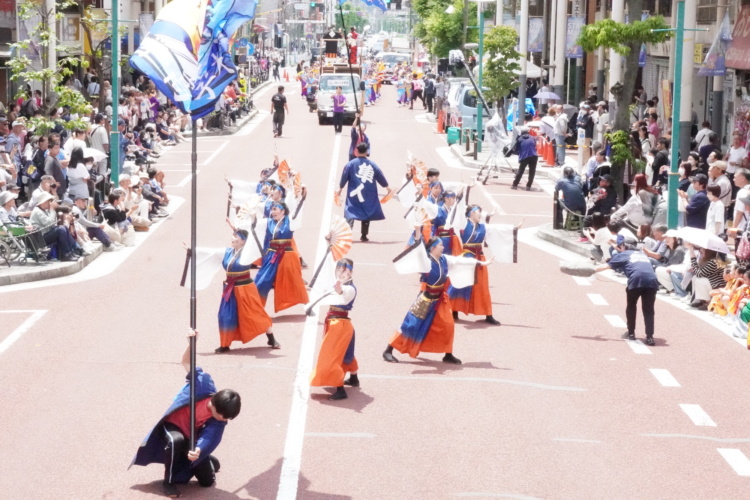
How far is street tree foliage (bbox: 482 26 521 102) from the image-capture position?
130 feet

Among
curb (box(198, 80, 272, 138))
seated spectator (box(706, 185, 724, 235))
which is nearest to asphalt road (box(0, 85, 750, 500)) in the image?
seated spectator (box(706, 185, 724, 235))

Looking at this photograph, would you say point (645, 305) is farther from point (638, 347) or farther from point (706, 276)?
point (706, 276)

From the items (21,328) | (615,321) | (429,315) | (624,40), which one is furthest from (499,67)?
(429,315)

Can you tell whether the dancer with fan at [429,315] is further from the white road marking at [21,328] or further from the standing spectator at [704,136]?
the standing spectator at [704,136]

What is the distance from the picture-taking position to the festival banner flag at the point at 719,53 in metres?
31.2

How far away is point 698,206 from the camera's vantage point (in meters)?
20.5

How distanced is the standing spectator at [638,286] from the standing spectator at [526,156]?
15604 mm

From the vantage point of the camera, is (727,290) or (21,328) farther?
(727,290)

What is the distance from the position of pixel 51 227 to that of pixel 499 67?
22.4 metres

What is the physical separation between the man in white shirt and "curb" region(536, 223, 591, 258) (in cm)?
357

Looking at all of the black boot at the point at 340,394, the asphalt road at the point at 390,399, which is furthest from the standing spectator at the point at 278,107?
the black boot at the point at 340,394

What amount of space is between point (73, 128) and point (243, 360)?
12.8 meters

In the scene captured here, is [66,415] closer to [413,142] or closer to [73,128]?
[73,128]

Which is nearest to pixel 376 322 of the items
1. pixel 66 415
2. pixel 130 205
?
pixel 66 415
